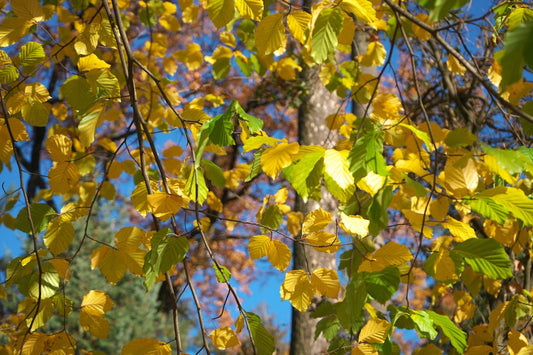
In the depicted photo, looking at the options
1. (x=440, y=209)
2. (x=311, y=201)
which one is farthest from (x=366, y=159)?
(x=311, y=201)

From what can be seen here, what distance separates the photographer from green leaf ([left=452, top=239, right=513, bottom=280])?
86 cm

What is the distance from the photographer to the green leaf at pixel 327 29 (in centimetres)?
87

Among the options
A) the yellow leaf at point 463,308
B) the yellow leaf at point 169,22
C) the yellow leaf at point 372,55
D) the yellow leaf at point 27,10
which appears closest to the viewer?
the yellow leaf at point 27,10

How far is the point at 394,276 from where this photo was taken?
2.80 ft

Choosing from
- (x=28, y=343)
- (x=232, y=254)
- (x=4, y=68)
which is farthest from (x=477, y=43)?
(x=232, y=254)

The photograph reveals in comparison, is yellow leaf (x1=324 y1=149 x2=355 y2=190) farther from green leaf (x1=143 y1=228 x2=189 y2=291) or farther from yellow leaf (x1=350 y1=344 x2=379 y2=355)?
yellow leaf (x1=350 y1=344 x2=379 y2=355)

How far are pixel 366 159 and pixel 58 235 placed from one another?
92 centimetres

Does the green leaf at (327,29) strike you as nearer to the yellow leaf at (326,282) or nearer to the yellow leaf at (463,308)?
the yellow leaf at (326,282)

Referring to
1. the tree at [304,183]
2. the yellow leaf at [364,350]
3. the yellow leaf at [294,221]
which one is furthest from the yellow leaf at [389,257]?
the yellow leaf at [294,221]

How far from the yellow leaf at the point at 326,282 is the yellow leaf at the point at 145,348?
37cm

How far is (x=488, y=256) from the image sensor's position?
0.87 m

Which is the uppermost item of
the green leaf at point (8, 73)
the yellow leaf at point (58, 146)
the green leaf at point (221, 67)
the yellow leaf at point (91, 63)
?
the green leaf at point (221, 67)

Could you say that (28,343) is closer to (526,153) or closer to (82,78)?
(82,78)

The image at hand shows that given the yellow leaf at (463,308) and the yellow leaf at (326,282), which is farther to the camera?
the yellow leaf at (463,308)
